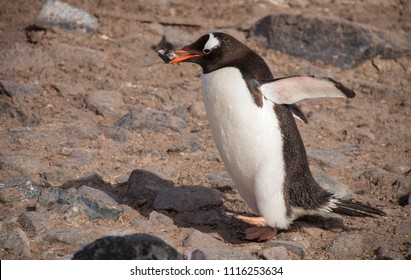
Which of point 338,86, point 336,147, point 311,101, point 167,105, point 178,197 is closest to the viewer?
point 338,86

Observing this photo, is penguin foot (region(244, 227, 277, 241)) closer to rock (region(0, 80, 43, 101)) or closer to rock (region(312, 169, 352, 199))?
rock (region(312, 169, 352, 199))

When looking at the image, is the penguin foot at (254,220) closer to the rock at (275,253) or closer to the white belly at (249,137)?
the white belly at (249,137)

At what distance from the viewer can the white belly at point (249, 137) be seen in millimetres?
4148

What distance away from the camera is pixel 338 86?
4.08 meters

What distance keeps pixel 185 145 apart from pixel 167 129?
1.17 feet

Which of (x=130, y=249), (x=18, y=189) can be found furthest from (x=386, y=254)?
(x=18, y=189)

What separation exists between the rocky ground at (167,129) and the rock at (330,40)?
1cm

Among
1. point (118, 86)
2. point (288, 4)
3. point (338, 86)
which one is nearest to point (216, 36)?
point (338, 86)

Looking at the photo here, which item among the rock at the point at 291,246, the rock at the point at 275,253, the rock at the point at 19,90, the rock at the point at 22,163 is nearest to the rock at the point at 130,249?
the rock at the point at 275,253

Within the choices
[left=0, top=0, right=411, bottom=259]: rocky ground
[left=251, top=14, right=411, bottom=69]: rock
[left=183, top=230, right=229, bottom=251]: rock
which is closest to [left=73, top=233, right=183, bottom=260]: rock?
[left=0, top=0, right=411, bottom=259]: rocky ground

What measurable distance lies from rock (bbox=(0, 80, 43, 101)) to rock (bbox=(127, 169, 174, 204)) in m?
1.67

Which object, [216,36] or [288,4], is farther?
[288,4]

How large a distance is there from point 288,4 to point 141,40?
6.62ft

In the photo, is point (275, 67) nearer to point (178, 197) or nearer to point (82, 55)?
point (82, 55)
